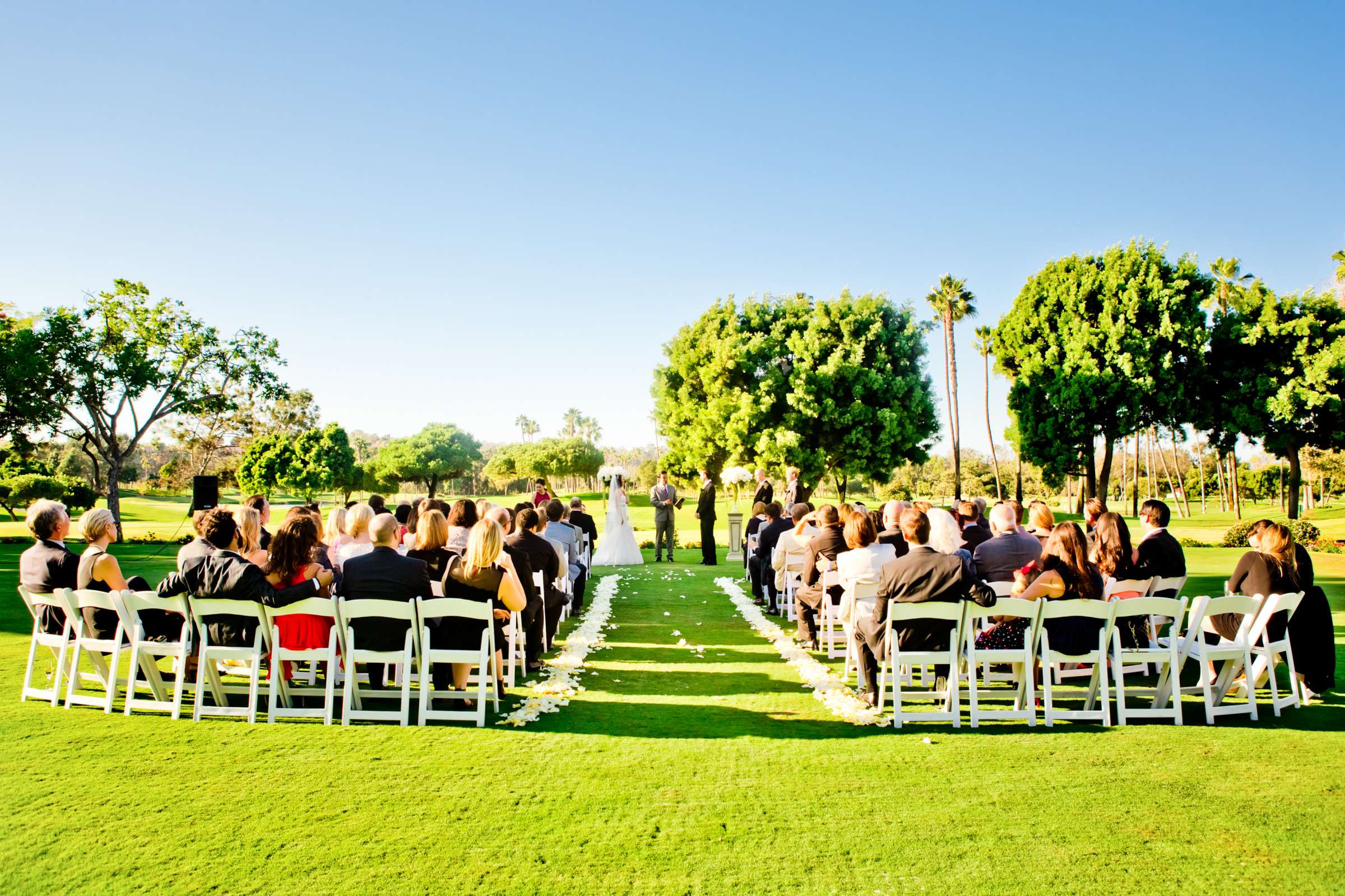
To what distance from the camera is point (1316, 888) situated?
11.4 feet

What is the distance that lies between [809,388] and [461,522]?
91.1ft

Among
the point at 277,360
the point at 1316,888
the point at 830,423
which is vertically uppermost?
the point at 277,360

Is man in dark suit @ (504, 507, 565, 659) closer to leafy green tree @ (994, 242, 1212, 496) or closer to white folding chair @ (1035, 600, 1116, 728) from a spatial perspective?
white folding chair @ (1035, 600, 1116, 728)

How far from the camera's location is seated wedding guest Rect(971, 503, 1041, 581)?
704 cm

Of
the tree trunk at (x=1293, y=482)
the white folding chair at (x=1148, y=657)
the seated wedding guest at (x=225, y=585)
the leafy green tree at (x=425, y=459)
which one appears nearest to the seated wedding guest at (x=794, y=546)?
the white folding chair at (x=1148, y=657)

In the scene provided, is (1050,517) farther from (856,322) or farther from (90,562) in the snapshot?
(856,322)

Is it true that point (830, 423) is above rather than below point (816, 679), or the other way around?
above

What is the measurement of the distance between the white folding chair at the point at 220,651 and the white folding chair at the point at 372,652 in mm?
562

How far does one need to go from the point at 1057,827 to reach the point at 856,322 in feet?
108

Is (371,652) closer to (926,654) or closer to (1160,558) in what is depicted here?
(926,654)

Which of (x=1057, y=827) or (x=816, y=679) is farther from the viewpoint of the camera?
(x=816, y=679)

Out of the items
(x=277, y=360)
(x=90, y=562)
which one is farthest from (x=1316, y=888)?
(x=277, y=360)

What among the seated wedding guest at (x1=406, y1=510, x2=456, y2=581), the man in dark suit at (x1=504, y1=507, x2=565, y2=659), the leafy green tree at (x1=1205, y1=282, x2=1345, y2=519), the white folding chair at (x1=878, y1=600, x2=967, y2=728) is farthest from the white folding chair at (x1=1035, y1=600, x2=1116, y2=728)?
the leafy green tree at (x1=1205, y1=282, x2=1345, y2=519)

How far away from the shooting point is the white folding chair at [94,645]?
5.79 meters
